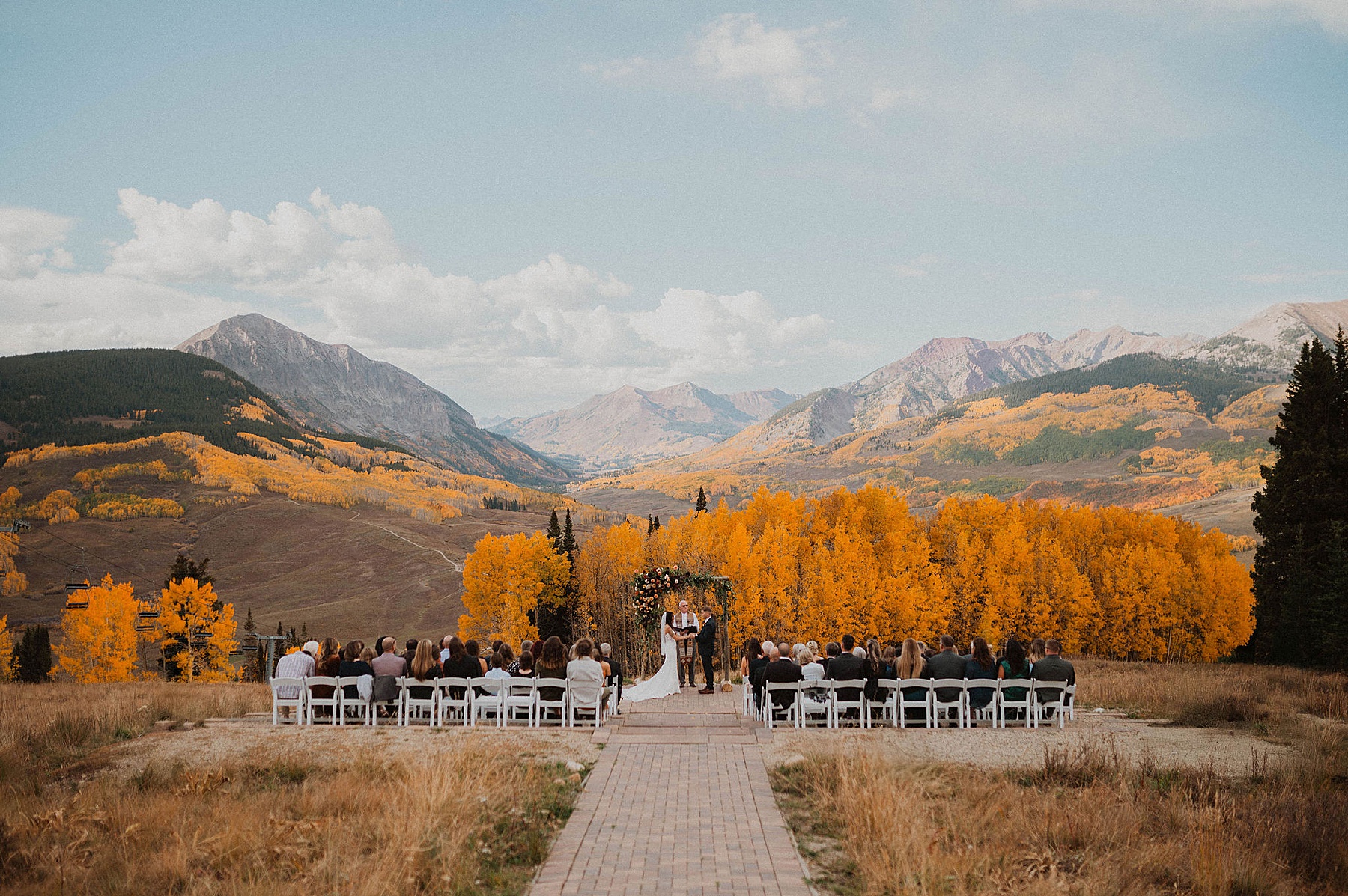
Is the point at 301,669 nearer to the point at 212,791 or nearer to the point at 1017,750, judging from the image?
the point at 212,791

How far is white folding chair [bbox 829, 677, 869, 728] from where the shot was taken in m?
14.1

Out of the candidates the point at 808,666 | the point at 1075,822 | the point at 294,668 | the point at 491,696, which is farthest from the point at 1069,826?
the point at 294,668

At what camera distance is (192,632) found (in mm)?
59875

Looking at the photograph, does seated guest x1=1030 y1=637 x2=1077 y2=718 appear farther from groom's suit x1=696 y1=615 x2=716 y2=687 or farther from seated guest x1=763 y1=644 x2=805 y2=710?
groom's suit x1=696 y1=615 x2=716 y2=687

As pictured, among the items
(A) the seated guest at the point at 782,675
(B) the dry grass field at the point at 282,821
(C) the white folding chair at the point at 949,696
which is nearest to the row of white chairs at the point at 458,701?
(B) the dry grass field at the point at 282,821

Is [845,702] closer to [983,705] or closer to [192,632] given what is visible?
[983,705]

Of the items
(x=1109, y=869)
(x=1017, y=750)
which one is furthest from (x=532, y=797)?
(x=1017, y=750)

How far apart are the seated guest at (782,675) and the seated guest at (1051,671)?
3.96m

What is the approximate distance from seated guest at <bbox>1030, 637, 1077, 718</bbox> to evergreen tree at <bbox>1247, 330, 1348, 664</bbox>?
22448mm

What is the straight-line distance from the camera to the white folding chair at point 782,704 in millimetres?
14062

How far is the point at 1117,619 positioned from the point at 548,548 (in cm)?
4312

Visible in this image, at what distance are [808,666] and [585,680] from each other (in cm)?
387

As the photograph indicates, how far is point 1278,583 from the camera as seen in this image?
36.3 m

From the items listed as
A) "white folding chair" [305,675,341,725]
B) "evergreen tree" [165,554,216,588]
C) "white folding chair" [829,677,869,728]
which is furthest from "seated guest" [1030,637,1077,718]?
"evergreen tree" [165,554,216,588]
